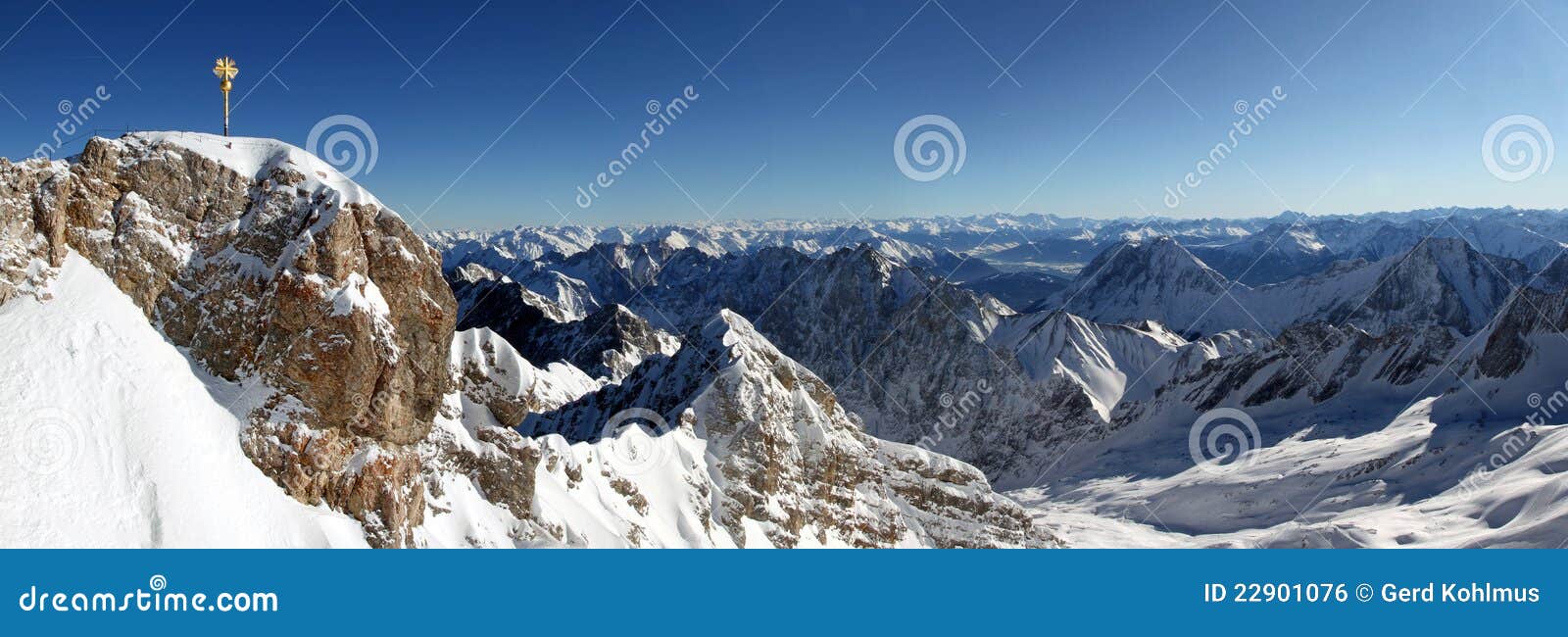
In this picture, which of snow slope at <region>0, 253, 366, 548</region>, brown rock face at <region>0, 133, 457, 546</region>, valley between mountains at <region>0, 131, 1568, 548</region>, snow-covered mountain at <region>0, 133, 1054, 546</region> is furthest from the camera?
brown rock face at <region>0, 133, 457, 546</region>

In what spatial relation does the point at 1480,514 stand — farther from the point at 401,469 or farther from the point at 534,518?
the point at 401,469

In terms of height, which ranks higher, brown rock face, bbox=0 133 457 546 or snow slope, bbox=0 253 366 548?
brown rock face, bbox=0 133 457 546

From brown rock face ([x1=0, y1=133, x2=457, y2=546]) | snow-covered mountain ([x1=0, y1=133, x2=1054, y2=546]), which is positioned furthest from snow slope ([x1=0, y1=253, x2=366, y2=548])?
brown rock face ([x1=0, y1=133, x2=457, y2=546])

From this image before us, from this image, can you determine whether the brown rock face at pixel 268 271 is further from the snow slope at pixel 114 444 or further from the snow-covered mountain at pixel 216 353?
the snow slope at pixel 114 444

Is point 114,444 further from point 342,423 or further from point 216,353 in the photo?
point 342,423

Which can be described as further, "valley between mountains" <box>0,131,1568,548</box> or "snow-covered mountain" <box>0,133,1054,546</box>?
"valley between mountains" <box>0,131,1568,548</box>

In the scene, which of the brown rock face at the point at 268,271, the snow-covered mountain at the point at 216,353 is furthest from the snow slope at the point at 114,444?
the brown rock face at the point at 268,271

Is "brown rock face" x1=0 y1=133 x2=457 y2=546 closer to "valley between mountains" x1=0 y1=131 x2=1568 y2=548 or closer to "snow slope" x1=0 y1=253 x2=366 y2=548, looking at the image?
"valley between mountains" x1=0 y1=131 x2=1568 y2=548

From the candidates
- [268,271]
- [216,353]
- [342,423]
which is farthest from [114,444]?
[268,271]
